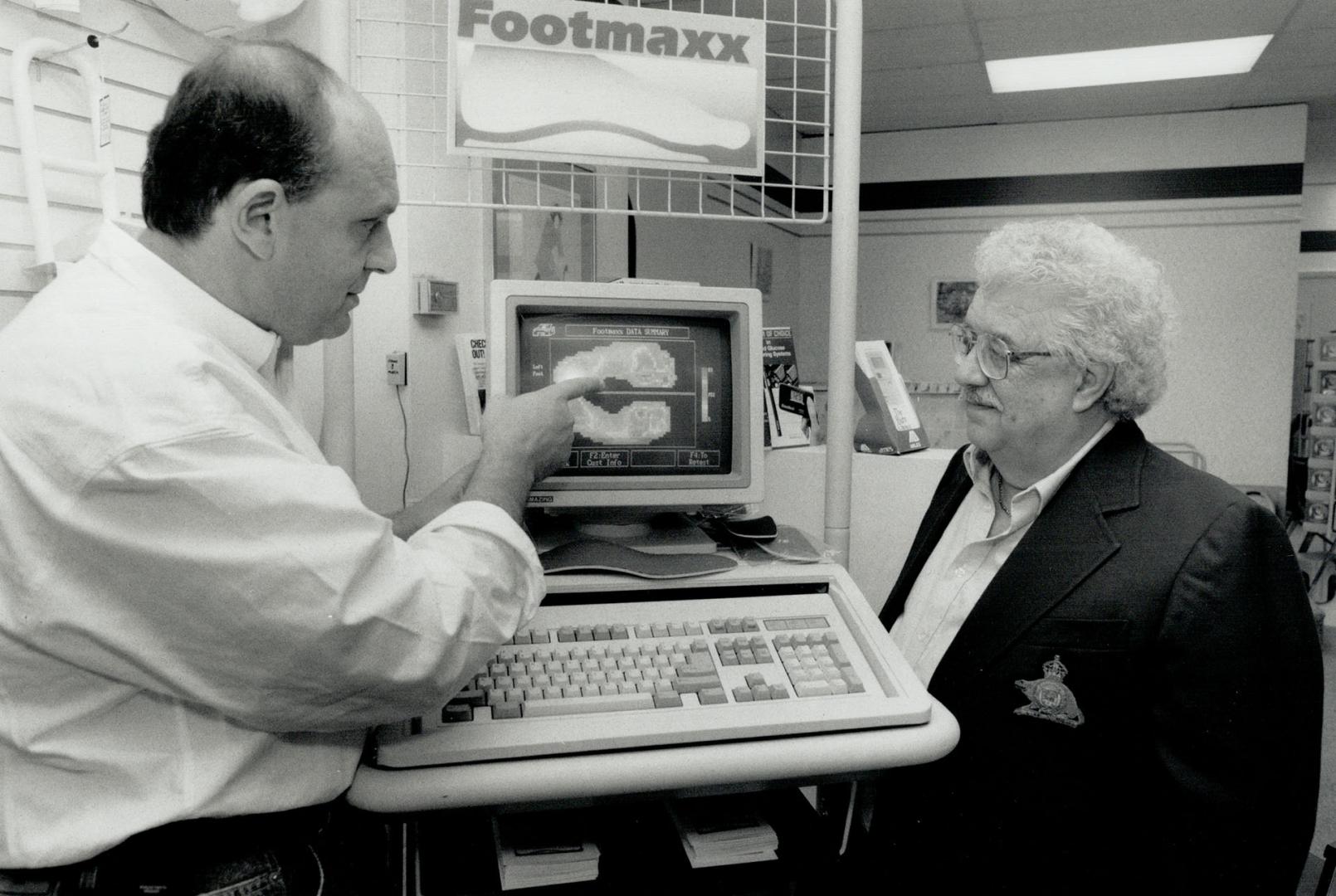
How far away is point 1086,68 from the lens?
17.1ft

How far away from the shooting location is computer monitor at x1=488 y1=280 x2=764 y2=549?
1436 millimetres

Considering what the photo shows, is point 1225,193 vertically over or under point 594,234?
over

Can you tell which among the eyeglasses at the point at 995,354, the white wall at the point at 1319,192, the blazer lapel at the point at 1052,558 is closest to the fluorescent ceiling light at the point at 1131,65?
the white wall at the point at 1319,192

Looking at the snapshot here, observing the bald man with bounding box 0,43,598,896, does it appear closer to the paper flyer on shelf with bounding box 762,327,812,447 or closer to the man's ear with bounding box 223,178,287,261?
the man's ear with bounding box 223,178,287,261

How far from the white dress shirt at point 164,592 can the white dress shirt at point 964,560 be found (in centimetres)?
85

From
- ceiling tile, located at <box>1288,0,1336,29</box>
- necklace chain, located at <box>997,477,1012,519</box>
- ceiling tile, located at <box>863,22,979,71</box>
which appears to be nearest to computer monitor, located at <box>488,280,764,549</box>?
necklace chain, located at <box>997,477,1012,519</box>

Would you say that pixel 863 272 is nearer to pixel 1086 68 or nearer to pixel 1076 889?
pixel 1086 68

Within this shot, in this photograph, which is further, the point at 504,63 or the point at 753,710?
the point at 504,63

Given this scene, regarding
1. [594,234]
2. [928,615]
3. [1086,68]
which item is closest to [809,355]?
[1086,68]

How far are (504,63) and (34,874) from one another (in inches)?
51.0

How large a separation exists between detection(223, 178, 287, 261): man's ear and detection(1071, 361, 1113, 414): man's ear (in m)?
1.14

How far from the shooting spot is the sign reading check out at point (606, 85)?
5.14 feet

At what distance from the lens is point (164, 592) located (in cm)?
82

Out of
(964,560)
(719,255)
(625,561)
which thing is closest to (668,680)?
(625,561)
